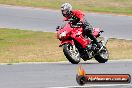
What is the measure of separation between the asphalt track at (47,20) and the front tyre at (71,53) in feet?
28.3

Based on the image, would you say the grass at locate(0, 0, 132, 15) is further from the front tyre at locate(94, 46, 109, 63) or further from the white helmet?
Answer: the white helmet

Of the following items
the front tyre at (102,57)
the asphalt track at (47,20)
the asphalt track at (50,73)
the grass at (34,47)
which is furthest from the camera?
the asphalt track at (47,20)

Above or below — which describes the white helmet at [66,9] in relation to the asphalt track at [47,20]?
above

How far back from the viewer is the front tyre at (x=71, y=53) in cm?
1689

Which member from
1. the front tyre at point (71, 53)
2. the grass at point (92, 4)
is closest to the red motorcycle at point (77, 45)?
the front tyre at point (71, 53)

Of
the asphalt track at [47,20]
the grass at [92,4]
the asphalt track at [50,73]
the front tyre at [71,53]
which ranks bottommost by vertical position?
the grass at [92,4]

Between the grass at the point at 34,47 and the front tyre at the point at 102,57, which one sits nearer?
the front tyre at the point at 102,57

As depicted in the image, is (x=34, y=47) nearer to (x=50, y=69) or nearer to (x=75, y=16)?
(x=75, y=16)

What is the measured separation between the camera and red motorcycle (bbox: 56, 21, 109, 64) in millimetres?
17016

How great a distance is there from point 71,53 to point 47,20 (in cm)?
1324

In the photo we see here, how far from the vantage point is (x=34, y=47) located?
2242cm

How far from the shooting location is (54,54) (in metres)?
20.3

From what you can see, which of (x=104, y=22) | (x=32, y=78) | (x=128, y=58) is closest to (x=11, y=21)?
(x=104, y=22)

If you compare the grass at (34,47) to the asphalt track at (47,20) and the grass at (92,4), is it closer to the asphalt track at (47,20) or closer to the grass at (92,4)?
the asphalt track at (47,20)
